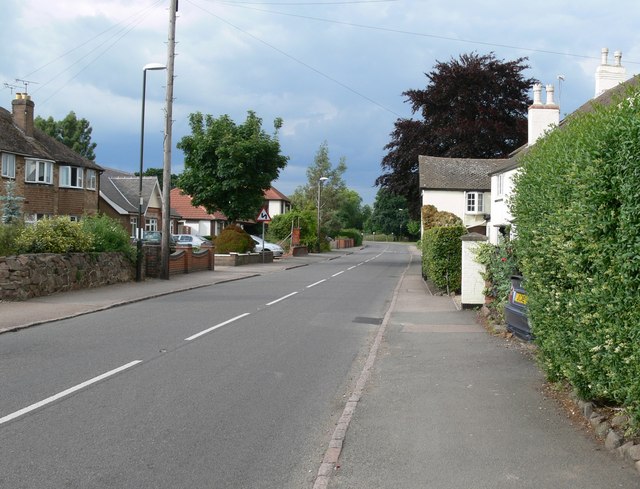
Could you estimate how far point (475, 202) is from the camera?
147 ft

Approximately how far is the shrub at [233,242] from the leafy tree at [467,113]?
43.3 ft

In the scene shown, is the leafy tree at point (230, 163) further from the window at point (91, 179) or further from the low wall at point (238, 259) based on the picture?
the window at point (91, 179)

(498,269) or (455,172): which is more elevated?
(455,172)

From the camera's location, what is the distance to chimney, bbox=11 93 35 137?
123 feet

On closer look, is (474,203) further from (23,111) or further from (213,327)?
(213,327)

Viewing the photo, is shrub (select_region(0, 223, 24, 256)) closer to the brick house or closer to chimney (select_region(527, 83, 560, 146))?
the brick house

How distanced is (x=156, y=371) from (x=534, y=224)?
5.10 metres

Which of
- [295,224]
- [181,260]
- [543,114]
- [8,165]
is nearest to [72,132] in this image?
[295,224]

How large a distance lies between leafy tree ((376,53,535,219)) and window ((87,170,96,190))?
67.5ft

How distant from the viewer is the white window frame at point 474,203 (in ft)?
146

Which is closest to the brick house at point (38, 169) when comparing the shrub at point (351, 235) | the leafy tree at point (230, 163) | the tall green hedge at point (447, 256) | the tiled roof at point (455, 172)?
the leafy tree at point (230, 163)

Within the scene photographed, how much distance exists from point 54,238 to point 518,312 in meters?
14.3

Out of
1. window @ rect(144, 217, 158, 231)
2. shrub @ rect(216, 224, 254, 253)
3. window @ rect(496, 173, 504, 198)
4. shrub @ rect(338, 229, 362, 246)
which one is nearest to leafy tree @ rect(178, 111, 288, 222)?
shrub @ rect(216, 224, 254, 253)

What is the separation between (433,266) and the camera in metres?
22.0
